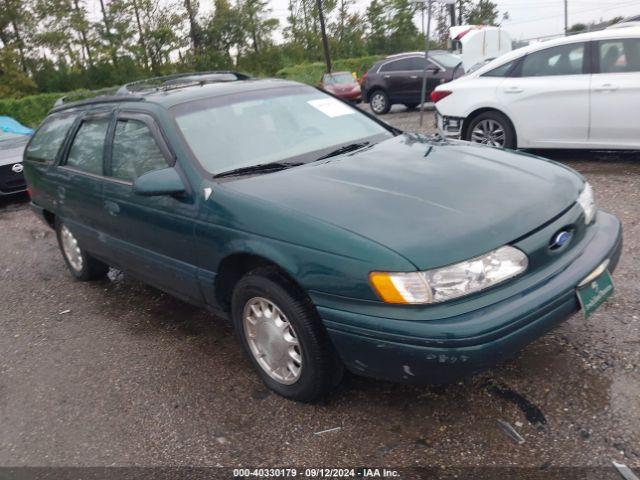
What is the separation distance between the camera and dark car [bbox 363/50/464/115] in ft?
49.3

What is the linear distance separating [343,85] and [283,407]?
20506mm

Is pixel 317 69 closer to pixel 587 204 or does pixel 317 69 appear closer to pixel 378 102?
pixel 378 102

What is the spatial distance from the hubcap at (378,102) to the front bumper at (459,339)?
567 inches

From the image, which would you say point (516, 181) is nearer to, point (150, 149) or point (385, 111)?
point (150, 149)

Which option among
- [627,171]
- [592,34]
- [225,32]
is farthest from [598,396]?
[225,32]

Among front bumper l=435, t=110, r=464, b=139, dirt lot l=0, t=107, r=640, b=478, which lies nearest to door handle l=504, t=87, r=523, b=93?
front bumper l=435, t=110, r=464, b=139

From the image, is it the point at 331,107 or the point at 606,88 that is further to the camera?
the point at 606,88

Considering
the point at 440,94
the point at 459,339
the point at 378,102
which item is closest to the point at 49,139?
the point at 459,339

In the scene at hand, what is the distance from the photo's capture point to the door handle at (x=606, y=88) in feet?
20.1

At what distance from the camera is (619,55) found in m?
6.25

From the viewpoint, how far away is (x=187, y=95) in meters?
3.61

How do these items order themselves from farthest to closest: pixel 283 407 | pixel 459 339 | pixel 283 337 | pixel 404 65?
pixel 404 65 < pixel 283 407 < pixel 283 337 < pixel 459 339

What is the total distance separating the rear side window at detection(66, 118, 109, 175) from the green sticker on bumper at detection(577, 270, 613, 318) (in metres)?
3.06

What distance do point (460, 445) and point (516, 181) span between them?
1274mm
